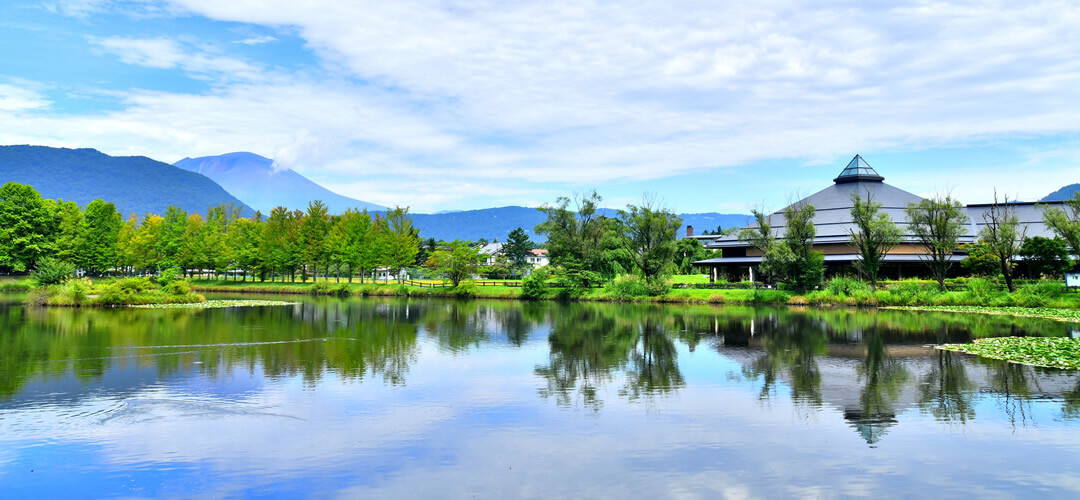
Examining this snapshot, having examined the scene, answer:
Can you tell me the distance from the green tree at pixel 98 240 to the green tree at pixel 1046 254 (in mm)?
82191

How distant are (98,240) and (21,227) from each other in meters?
9.93

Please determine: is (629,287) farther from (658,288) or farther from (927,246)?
(927,246)

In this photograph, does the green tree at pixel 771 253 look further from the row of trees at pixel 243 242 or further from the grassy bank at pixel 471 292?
the row of trees at pixel 243 242

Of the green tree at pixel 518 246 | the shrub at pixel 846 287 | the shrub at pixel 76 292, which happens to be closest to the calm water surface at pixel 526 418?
the shrub at pixel 76 292

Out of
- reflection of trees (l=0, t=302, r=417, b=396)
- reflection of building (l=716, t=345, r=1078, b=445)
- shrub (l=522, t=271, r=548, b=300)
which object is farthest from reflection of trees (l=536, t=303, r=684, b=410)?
shrub (l=522, t=271, r=548, b=300)

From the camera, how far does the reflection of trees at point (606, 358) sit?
16.5 meters

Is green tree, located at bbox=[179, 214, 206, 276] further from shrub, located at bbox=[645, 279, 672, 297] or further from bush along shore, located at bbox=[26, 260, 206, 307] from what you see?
shrub, located at bbox=[645, 279, 672, 297]

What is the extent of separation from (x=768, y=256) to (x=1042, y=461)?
3994 centimetres

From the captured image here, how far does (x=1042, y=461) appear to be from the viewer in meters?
10.5

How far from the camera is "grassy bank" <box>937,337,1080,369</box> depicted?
18953 mm

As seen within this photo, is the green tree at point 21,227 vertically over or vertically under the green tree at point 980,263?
over

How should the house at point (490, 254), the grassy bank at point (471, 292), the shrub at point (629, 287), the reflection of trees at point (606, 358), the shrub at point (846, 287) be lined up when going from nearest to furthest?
the reflection of trees at point (606, 358) < the shrub at point (846, 287) < the grassy bank at point (471, 292) < the shrub at point (629, 287) < the house at point (490, 254)

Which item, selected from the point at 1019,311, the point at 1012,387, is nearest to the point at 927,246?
the point at 1019,311

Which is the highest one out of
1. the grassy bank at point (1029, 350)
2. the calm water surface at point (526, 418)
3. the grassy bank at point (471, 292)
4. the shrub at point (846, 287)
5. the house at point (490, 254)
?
the house at point (490, 254)
